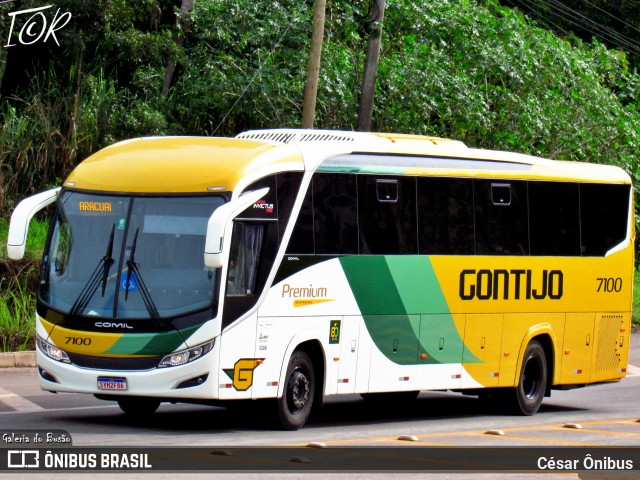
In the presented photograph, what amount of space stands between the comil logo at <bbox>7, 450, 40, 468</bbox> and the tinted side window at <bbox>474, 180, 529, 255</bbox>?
7.41m

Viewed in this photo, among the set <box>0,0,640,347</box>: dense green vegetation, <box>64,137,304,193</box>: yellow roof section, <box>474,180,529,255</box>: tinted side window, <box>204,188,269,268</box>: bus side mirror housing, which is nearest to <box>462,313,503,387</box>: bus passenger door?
<box>474,180,529,255</box>: tinted side window

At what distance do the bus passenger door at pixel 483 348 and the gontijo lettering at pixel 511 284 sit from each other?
0.29 metres

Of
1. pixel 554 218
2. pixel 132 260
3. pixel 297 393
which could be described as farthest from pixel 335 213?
pixel 554 218

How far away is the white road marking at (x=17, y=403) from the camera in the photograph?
609 inches

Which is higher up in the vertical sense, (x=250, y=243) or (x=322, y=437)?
(x=250, y=243)

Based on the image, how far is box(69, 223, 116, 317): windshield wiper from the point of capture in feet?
44.8

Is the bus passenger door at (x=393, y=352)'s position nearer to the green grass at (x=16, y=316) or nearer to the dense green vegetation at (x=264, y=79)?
the green grass at (x=16, y=316)

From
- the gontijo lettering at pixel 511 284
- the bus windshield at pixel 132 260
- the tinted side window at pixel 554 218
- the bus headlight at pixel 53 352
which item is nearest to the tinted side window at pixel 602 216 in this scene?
the tinted side window at pixel 554 218

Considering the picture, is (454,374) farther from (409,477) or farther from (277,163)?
(409,477)

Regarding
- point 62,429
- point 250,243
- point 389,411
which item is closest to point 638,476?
point 250,243

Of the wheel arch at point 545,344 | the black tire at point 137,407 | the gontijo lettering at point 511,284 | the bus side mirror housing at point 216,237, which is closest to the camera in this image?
the bus side mirror housing at point 216,237

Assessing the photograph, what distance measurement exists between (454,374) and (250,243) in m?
3.99

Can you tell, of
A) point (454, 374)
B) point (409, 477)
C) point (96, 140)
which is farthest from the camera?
point (96, 140)

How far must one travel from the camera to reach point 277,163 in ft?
46.6
